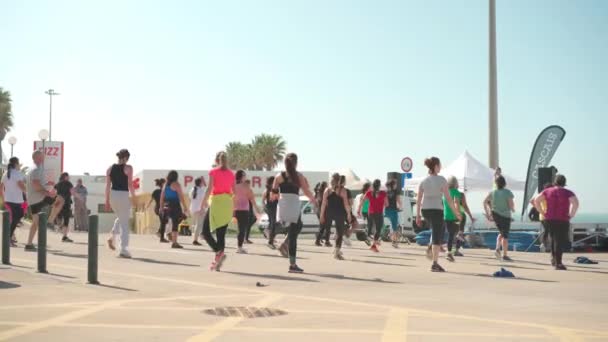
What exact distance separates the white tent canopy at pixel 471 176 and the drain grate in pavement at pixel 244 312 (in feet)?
73.6

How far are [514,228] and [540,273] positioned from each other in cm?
1318

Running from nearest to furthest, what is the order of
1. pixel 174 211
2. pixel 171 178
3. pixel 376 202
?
pixel 171 178, pixel 174 211, pixel 376 202

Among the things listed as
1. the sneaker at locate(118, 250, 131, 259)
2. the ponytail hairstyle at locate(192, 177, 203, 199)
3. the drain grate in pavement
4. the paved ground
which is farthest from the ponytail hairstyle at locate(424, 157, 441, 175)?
the ponytail hairstyle at locate(192, 177, 203, 199)

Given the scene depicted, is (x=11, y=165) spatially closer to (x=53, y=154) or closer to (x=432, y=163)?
(x=432, y=163)

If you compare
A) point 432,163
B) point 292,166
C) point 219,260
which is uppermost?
point 432,163

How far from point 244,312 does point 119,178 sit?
25.2 feet

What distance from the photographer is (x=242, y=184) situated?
728 inches

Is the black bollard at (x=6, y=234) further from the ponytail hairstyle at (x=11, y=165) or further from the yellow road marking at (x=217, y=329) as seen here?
the yellow road marking at (x=217, y=329)

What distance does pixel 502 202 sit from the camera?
17516 millimetres

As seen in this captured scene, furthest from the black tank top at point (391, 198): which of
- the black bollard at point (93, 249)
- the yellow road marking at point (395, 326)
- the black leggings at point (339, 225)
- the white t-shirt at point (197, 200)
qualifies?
the yellow road marking at point (395, 326)

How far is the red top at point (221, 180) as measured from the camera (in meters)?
13.6

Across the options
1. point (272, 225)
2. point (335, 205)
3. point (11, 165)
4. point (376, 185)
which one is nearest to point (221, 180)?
point (335, 205)

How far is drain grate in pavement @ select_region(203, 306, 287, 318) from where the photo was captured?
7.84 m

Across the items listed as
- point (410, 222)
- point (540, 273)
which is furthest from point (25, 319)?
point (410, 222)
